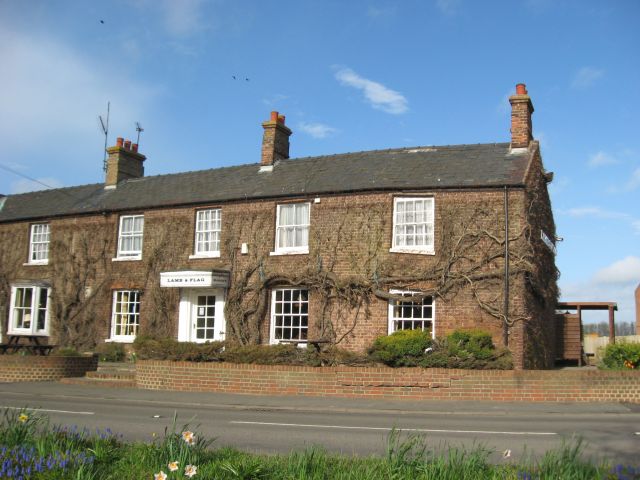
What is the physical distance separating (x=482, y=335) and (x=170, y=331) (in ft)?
37.7

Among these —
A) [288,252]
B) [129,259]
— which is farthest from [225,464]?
[129,259]

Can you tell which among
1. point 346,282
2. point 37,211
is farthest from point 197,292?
point 37,211

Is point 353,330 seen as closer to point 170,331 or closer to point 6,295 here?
point 170,331

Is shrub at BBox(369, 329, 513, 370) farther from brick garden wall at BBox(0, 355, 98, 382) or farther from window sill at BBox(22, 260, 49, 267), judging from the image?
window sill at BBox(22, 260, 49, 267)

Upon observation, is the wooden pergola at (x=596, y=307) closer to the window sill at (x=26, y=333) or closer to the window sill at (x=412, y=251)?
the window sill at (x=412, y=251)

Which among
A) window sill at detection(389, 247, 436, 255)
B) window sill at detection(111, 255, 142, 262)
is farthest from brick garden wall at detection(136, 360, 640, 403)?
window sill at detection(111, 255, 142, 262)

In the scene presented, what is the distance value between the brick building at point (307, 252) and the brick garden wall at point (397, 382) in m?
2.91

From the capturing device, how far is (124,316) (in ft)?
85.9

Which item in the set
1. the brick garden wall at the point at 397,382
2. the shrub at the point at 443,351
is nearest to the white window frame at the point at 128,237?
the brick garden wall at the point at 397,382

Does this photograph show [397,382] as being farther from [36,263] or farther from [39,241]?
[39,241]

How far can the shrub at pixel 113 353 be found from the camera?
25.6 meters

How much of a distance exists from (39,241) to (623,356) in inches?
905

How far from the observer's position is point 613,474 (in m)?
5.65

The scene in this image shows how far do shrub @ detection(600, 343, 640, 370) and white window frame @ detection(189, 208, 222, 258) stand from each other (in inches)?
521
